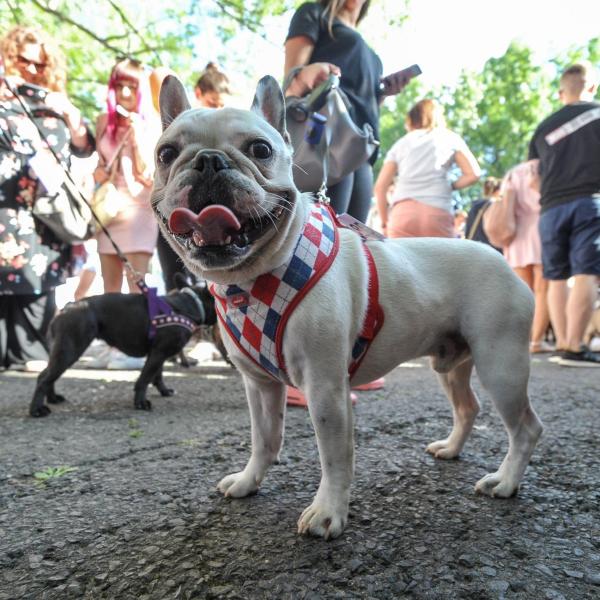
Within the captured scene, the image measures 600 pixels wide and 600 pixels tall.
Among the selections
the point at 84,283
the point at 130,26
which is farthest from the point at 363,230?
the point at 130,26

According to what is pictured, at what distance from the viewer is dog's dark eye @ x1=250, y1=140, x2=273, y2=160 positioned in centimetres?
184

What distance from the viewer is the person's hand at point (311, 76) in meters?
3.22

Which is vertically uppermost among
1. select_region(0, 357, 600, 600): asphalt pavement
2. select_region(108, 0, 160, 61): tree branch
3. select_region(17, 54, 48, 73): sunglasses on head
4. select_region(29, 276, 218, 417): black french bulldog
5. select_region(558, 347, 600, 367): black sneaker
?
select_region(108, 0, 160, 61): tree branch

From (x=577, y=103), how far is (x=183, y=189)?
5.48 metres

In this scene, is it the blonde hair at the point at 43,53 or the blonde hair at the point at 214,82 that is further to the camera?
the blonde hair at the point at 214,82

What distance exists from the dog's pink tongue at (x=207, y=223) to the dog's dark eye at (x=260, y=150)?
0.31 metres

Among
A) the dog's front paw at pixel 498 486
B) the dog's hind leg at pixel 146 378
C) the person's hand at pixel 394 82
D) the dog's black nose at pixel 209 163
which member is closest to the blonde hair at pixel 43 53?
the dog's hind leg at pixel 146 378

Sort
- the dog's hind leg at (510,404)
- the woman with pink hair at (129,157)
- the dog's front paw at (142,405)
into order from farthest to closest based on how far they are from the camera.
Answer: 1. the woman with pink hair at (129,157)
2. the dog's front paw at (142,405)
3. the dog's hind leg at (510,404)

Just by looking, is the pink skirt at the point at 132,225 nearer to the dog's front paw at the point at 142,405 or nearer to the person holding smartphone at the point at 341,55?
the dog's front paw at the point at 142,405

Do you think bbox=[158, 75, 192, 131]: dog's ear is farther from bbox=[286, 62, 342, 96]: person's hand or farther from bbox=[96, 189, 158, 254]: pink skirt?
bbox=[96, 189, 158, 254]: pink skirt

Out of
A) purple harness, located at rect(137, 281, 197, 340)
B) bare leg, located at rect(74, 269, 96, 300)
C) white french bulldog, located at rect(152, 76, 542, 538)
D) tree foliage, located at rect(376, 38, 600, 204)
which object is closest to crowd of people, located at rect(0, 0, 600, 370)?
purple harness, located at rect(137, 281, 197, 340)

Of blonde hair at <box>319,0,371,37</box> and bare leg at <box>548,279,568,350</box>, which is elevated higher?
Answer: blonde hair at <box>319,0,371,37</box>

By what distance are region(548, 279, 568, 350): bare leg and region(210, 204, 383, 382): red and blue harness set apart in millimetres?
4794

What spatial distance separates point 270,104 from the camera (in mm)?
2096
